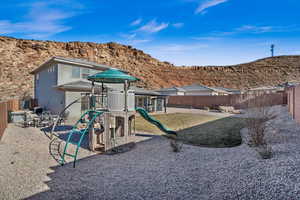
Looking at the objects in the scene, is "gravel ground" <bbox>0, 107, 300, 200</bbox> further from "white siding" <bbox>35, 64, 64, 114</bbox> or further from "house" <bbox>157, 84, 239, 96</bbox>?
"house" <bbox>157, 84, 239, 96</bbox>

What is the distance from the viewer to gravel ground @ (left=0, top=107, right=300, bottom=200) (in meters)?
3.47

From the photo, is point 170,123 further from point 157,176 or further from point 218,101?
point 218,101

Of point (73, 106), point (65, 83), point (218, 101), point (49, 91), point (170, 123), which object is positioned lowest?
point (170, 123)

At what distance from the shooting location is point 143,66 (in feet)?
174

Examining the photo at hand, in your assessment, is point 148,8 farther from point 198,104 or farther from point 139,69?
point 139,69

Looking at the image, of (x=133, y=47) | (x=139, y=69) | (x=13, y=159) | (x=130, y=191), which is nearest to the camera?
(x=130, y=191)

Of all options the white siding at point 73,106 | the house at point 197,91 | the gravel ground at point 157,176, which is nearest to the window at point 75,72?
the white siding at point 73,106

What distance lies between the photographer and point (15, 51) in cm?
3709

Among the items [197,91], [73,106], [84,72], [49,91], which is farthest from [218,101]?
[49,91]

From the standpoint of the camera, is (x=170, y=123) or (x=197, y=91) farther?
(x=197, y=91)

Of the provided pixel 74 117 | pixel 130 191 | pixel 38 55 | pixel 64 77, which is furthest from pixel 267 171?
pixel 38 55

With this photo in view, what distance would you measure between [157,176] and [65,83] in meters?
14.2

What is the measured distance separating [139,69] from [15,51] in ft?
93.5

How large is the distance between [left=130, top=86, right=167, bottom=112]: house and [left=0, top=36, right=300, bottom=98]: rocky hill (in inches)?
854
